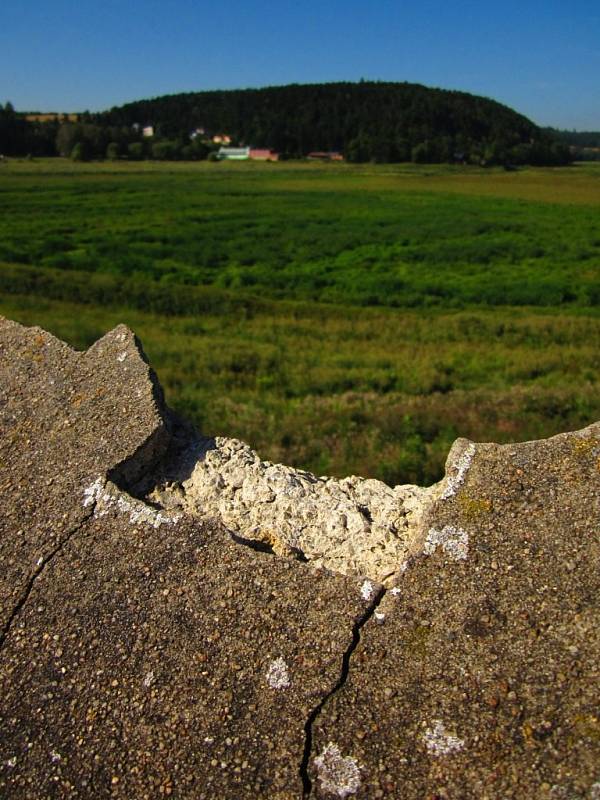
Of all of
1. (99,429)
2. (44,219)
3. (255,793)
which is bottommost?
(44,219)

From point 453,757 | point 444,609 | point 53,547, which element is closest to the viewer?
point 453,757

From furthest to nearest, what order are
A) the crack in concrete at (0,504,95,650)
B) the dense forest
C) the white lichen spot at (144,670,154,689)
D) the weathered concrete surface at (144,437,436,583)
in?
the dense forest < the weathered concrete surface at (144,437,436,583) < the crack in concrete at (0,504,95,650) < the white lichen spot at (144,670,154,689)

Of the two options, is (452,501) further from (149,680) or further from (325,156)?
(325,156)

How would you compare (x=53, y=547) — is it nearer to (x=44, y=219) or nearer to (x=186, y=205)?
(x=44, y=219)

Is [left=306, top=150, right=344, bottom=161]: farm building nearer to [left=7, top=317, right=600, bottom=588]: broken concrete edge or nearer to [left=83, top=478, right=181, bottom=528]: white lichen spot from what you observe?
[left=7, top=317, right=600, bottom=588]: broken concrete edge

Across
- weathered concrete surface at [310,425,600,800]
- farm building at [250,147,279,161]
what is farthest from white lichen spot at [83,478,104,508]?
farm building at [250,147,279,161]

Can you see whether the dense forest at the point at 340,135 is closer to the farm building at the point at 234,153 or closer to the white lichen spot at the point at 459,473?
the farm building at the point at 234,153

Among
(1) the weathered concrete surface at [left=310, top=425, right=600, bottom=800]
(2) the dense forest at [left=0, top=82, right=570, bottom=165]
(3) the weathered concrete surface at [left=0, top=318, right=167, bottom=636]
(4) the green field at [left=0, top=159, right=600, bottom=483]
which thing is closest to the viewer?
(1) the weathered concrete surface at [left=310, top=425, right=600, bottom=800]

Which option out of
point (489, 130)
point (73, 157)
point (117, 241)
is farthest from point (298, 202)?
point (489, 130)
